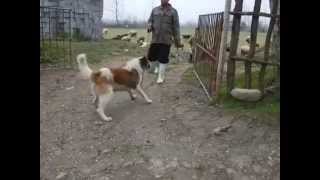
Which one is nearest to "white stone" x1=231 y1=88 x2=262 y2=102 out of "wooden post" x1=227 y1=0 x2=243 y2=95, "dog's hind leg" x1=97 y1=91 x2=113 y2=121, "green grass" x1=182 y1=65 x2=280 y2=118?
"green grass" x1=182 y1=65 x2=280 y2=118

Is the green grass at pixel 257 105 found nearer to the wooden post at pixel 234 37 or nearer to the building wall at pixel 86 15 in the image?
the wooden post at pixel 234 37

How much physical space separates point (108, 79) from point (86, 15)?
50.6ft

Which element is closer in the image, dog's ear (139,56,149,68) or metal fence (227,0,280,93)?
metal fence (227,0,280,93)

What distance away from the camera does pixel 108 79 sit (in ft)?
17.9

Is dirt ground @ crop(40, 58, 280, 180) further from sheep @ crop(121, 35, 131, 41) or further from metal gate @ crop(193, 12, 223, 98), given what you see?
sheep @ crop(121, 35, 131, 41)

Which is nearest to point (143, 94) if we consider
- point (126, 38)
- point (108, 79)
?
point (108, 79)

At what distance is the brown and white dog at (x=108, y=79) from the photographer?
534 cm

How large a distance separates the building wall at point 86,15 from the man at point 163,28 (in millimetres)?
12145

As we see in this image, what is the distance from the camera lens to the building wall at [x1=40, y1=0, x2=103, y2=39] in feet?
63.7

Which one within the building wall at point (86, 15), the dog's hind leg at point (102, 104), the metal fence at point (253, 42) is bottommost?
the dog's hind leg at point (102, 104)

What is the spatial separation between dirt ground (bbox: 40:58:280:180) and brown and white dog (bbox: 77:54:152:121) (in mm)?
266

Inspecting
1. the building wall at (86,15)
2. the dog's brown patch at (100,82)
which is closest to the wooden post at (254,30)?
the dog's brown patch at (100,82)

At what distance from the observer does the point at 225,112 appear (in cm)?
530
